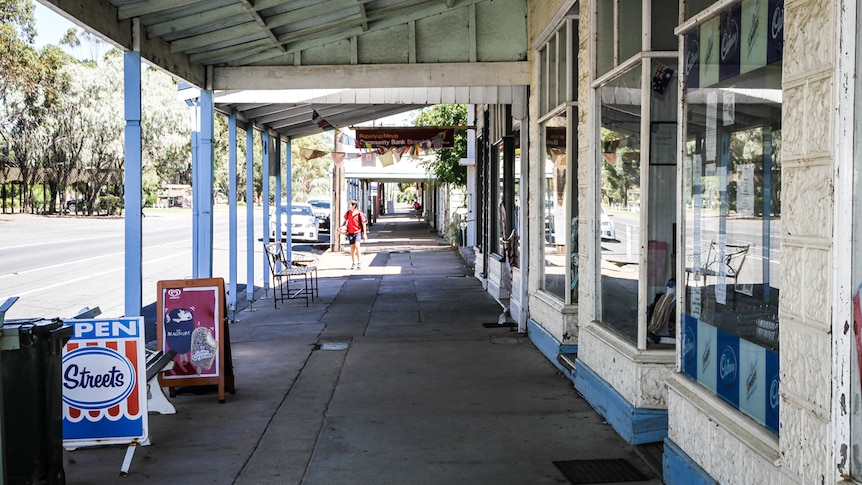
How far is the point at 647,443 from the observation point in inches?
240

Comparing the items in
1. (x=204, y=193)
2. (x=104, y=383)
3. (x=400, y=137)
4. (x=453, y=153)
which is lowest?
(x=104, y=383)

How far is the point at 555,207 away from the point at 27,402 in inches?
250

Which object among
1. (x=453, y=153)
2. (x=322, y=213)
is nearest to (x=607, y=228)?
(x=453, y=153)

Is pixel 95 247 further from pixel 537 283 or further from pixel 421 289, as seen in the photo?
pixel 537 283

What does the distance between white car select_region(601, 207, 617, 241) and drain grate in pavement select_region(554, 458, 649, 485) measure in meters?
2.07

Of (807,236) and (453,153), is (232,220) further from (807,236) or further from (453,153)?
(453,153)

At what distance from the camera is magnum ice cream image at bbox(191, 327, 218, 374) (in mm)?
7645

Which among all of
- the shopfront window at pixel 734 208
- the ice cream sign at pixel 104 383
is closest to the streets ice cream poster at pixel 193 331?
the ice cream sign at pixel 104 383

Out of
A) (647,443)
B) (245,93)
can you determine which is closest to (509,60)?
(245,93)

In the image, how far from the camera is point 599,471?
222 inches

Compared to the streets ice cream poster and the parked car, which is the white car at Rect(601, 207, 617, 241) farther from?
the parked car

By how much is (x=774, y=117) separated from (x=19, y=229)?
4121cm

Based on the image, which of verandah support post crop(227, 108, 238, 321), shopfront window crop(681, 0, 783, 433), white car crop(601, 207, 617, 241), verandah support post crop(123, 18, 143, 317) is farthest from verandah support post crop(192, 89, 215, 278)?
shopfront window crop(681, 0, 783, 433)

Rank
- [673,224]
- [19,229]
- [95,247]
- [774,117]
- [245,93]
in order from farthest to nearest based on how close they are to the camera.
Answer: [19,229] → [95,247] → [245,93] → [673,224] → [774,117]
